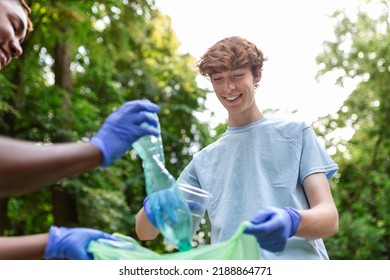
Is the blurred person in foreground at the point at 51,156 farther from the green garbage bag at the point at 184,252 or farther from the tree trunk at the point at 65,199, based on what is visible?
the tree trunk at the point at 65,199

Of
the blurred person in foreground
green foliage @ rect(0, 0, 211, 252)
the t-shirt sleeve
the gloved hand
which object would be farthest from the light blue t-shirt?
green foliage @ rect(0, 0, 211, 252)

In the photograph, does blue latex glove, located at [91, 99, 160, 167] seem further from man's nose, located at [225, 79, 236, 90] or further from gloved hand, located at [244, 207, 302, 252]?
man's nose, located at [225, 79, 236, 90]

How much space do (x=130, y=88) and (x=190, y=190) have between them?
343 inches

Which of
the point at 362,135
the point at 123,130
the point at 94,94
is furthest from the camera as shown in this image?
the point at 362,135

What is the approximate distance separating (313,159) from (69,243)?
92cm

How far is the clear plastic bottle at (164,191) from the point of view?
1595mm

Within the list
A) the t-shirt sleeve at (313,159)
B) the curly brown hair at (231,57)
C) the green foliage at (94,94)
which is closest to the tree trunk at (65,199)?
the green foliage at (94,94)

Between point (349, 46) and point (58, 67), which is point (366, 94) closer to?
point (349, 46)

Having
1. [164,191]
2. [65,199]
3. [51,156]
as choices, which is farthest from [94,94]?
[51,156]

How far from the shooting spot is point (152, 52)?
1087 centimetres

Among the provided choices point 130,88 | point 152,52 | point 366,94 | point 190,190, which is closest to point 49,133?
point 130,88

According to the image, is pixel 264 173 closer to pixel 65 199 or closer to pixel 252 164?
pixel 252 164

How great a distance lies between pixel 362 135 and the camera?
34.9 feet

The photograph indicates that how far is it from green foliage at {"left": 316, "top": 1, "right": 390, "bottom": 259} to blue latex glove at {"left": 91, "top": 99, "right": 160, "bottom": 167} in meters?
8.46
